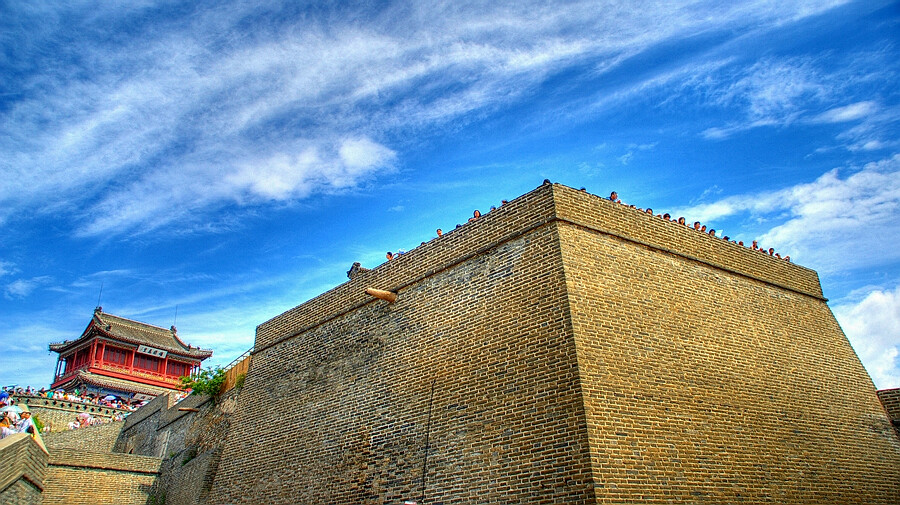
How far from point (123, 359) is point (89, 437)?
47.6 feet

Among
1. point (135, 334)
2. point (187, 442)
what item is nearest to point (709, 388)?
point (187, 442)

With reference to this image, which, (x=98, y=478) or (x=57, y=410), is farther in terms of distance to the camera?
(x=57, y=410)

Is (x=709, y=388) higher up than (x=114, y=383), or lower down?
lower down

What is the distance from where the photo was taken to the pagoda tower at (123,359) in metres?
38.4

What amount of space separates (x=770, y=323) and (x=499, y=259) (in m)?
5.54

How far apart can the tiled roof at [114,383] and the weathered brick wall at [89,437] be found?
974cm

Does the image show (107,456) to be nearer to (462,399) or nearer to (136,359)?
(462,399)

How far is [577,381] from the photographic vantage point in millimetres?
8531

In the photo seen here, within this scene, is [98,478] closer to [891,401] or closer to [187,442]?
[187,442]

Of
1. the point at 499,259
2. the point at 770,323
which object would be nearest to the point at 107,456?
the point at 499,259

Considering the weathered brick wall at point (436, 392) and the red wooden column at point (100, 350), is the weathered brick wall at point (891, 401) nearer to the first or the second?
the weathered brick wall at point (436, 392)

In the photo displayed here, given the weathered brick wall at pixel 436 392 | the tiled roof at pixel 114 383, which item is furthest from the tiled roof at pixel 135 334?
the weathered brick wall at pixel 436 392

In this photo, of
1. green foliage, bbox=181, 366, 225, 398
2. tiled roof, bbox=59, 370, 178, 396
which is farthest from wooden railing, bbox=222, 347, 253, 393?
tiled roof, bbox=59, 370, 178, 396

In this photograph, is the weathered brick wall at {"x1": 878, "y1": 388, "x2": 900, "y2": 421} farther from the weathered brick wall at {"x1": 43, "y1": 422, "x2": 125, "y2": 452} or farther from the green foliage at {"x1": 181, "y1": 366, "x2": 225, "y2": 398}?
the weathered brick wall at {"x1": 43, "y1": 422, "x2": 125, "y2": 452}
